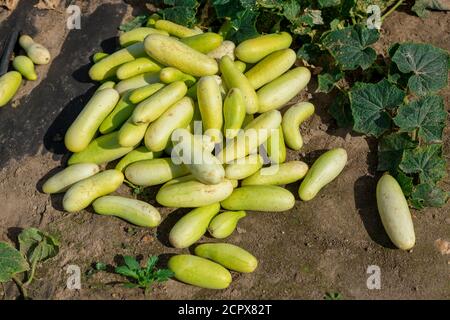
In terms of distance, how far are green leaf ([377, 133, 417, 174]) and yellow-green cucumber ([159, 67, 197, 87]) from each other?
5.35 feet

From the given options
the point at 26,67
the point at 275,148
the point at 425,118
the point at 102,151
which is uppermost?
the point at 26,67

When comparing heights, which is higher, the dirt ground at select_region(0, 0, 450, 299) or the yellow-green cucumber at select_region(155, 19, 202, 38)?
the yellow-green cucumber at select_region(155, 19, 202, 38)

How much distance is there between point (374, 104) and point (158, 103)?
1742mm

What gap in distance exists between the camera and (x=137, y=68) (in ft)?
15.9

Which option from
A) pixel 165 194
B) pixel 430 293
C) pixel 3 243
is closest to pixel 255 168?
pixel 165 194

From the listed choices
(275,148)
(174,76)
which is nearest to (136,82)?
(174,76)

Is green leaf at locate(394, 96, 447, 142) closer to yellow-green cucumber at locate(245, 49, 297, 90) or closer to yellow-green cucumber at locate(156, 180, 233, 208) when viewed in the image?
yellow-green cucumber at locate(245, 49, 297, 90)

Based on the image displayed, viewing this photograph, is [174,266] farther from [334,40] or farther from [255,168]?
[334,40]

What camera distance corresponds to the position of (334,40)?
4945mm

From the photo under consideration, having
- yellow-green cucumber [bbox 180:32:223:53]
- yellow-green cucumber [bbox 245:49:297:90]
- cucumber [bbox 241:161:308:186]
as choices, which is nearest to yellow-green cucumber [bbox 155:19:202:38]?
yellow-green cucumber [bbox 180:32:223:53]

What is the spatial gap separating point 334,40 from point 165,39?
1.44m

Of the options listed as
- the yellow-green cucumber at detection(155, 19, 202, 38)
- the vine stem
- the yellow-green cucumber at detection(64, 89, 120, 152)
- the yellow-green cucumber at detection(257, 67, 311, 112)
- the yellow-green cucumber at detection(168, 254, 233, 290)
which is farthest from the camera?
the vine stem

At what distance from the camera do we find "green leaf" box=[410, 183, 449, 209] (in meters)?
4.32

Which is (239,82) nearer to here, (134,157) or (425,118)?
(134,157)
